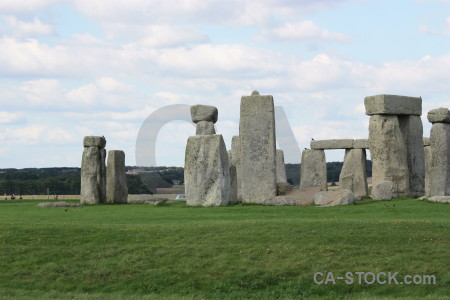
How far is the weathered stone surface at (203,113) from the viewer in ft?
112

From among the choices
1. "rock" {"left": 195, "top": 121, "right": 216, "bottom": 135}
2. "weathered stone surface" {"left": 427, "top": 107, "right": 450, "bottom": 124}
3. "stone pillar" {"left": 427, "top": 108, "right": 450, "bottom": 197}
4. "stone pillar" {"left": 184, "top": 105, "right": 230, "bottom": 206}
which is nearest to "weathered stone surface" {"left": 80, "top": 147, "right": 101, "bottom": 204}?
"rock" {"left": 195, "top": 121, "right": 216, "bottom": 135}

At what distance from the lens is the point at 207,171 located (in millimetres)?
28750

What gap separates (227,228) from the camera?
68.7 feet

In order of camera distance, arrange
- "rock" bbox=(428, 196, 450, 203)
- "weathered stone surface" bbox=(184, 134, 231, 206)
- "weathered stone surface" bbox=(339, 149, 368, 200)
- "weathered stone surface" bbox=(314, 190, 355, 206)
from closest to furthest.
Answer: "rock" bbox=(428, 196, 450, 203) < "weathered stone surface" bbox=(314, 190, 355, 206) < "weathered stone surface" bbox=(184, 134, 231, 206) < "weathered stone surface" bbox=(339, 149, 368, 200)

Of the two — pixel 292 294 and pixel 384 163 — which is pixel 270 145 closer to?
pixel 384 163

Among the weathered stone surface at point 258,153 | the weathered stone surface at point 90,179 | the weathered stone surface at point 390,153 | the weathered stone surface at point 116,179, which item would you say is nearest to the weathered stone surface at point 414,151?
the weathered stone surface at point 390,153

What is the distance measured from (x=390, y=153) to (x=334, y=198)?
15.6 ft

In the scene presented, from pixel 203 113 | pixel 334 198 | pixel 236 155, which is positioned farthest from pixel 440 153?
pixel 236 155

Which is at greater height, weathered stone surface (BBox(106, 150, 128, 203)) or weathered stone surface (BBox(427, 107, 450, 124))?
weathered stone surface (BBox(427, 107, 450, 124))

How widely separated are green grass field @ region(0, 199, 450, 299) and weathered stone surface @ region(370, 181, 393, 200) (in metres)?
6.72

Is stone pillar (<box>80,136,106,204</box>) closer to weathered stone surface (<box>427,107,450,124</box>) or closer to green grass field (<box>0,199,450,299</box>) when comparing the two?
green grass field (<box>0,199,450,299</box>)

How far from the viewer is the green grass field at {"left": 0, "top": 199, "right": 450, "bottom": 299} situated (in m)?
17.6

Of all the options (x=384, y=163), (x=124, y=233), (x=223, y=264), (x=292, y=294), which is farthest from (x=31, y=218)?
(x=384, y=163)

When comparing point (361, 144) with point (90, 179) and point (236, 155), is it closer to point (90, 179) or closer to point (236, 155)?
point (236, 155)
